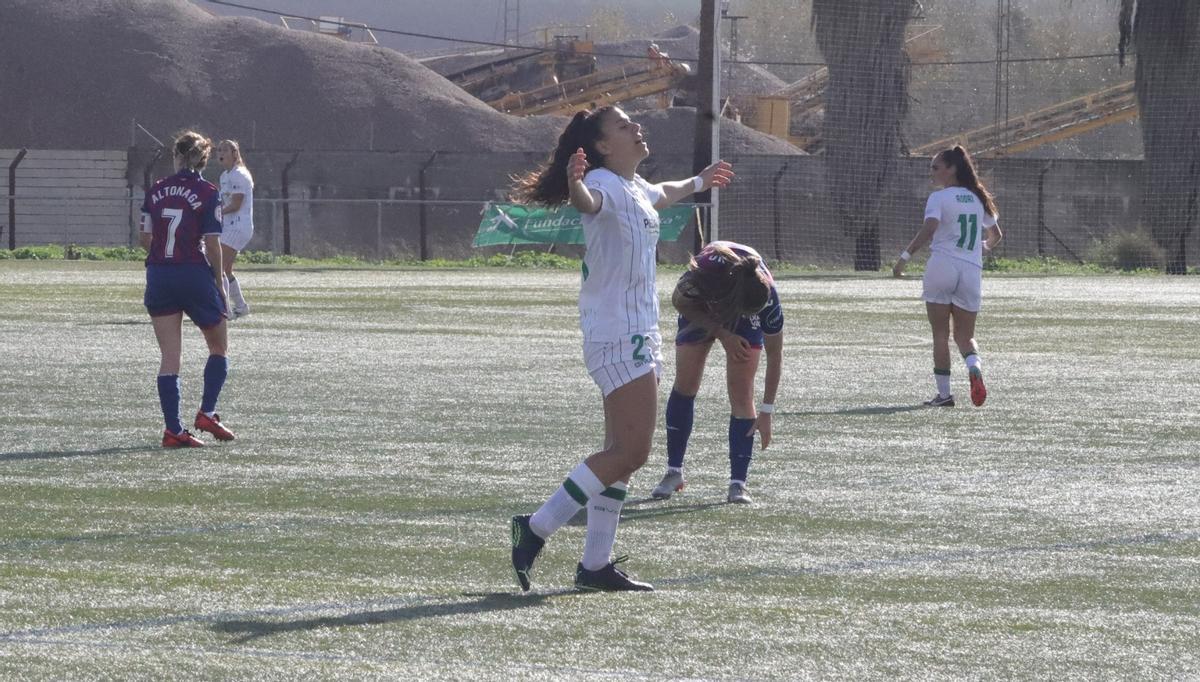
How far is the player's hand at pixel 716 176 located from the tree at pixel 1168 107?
3585cm

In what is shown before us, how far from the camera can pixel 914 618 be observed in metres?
5.93

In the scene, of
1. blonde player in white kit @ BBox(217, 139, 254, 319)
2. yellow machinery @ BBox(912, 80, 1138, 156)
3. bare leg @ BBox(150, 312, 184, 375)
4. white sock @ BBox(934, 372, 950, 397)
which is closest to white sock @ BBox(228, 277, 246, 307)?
blonde player in white kit @ BBox(217, 139, 254, 319)

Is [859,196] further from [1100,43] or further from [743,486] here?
[1100,43]

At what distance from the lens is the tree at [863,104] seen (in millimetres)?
42938

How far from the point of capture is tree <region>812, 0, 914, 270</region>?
141ft

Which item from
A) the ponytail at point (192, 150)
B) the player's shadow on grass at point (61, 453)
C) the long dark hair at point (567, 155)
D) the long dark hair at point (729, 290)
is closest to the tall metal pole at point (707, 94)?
the ponytail at point (192, 150)

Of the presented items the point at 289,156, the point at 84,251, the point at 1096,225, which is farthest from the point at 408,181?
the point at 1096,225

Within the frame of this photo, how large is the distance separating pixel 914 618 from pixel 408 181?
154ft

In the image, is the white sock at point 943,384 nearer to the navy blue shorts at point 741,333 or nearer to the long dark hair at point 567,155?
the navy blue shorts at point 741,333

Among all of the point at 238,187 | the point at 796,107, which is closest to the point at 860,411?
the point at 238,187

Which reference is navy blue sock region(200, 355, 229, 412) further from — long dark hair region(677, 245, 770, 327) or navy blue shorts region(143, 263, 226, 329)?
long dark hair region(677, 245, 770, 327)

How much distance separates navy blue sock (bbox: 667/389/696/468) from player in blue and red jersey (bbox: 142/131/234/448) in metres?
3.13

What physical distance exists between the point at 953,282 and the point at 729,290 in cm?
747

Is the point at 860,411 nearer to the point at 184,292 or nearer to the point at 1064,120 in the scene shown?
the point at 184,292
